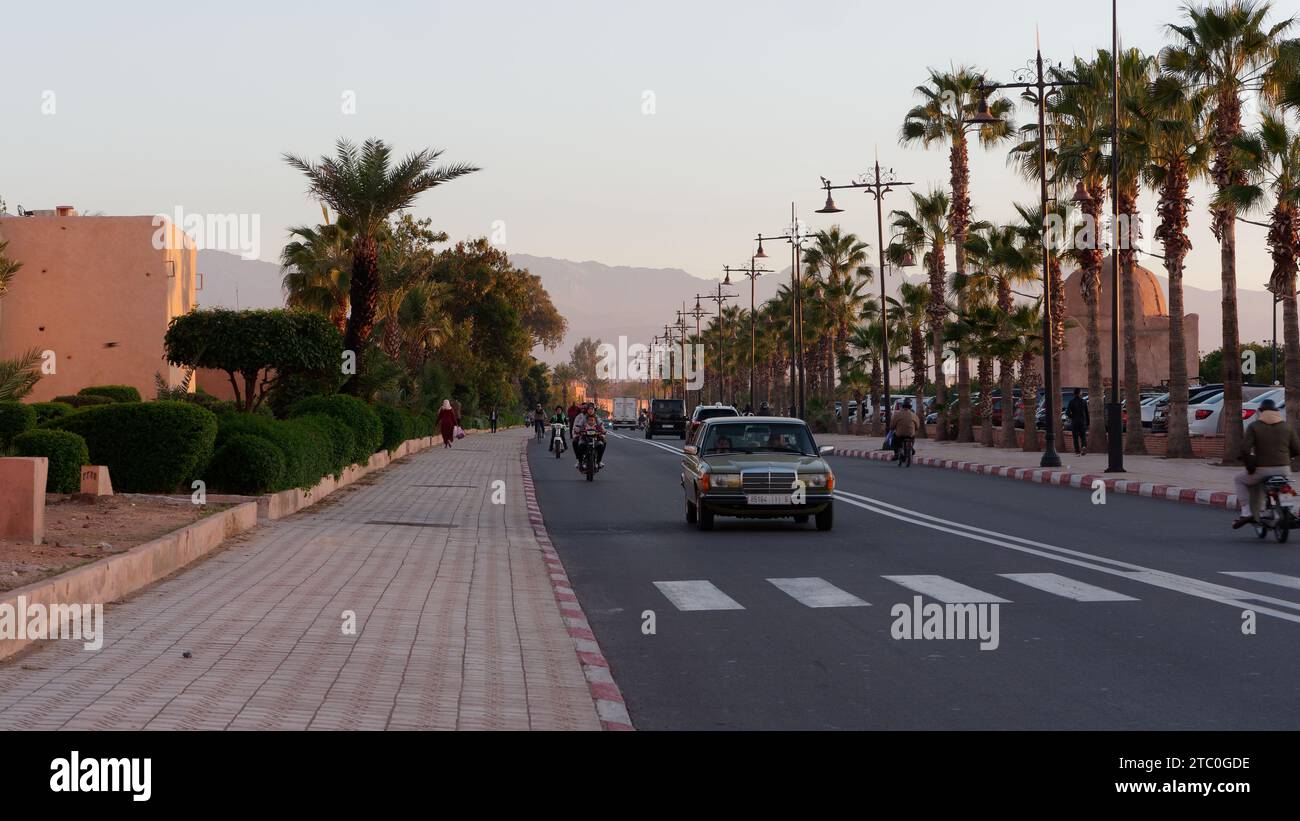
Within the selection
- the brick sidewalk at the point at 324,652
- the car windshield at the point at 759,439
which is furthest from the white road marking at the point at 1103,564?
the brick sidewalk at the point at 324,652

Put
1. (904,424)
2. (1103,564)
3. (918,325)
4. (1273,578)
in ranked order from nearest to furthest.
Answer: (1273,578), (1103,564), (904,424), (918,325)

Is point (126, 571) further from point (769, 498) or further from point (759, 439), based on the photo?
point (759, 439)

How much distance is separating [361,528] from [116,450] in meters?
3.38

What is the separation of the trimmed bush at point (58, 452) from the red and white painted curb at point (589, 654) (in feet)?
19.1

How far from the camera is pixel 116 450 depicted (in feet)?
63.7

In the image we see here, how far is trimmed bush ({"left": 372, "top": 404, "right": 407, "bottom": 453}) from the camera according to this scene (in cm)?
4059

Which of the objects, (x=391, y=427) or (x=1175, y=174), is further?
(x=391, y=427)

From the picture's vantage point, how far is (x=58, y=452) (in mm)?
17578

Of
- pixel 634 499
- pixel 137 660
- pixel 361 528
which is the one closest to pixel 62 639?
pixel 137 660

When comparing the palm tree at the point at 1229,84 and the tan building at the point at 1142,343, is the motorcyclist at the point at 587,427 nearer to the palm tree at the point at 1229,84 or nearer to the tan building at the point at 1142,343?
the palm tree at the point at 1229,84

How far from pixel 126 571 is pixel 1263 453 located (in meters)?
13.0

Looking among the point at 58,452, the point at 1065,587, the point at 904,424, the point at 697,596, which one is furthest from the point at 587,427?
the point at 1065,587

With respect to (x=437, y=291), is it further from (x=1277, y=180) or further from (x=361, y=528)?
(x=361, y=528)

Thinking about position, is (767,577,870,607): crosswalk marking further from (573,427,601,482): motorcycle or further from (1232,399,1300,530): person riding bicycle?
(573,427,601,482): motorcycle
